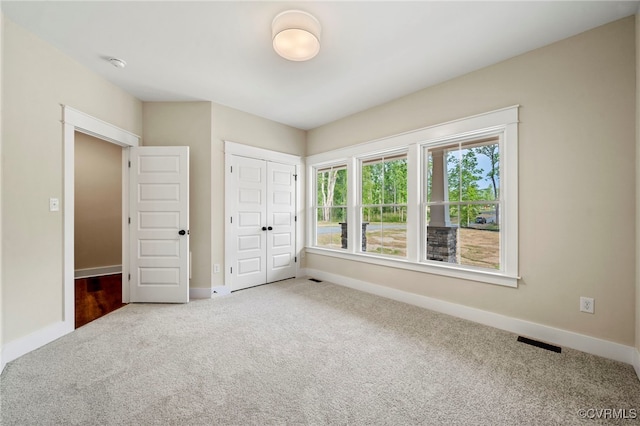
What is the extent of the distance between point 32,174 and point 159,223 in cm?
129

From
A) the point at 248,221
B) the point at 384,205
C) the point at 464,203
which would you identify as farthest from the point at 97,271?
the point at 464,203

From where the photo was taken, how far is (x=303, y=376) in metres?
1.88

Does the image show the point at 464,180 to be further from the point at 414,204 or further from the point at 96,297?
the point at 96,297

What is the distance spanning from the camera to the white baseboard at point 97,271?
459 centimetres

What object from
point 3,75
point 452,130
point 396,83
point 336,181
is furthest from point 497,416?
point 3,75

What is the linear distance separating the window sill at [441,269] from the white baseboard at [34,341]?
131 inches

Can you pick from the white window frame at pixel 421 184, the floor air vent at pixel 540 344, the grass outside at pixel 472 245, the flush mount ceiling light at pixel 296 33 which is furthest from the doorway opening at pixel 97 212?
the floor air vent at pixel 540 344

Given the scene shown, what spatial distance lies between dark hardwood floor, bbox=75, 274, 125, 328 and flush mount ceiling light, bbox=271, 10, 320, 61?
3.44 m

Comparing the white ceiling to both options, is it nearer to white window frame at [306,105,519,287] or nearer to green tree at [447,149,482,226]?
white window frame at [306,105,519,287]

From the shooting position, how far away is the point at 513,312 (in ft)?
8.50

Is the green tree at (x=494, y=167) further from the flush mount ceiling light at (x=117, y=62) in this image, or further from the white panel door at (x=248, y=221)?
the flush mount ceiling light at (x=117, y=62)

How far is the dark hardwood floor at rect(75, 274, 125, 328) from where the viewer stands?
9.88 ft

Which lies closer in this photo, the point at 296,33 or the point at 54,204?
the point at 296,33

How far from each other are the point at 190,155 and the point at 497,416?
4088 mm
